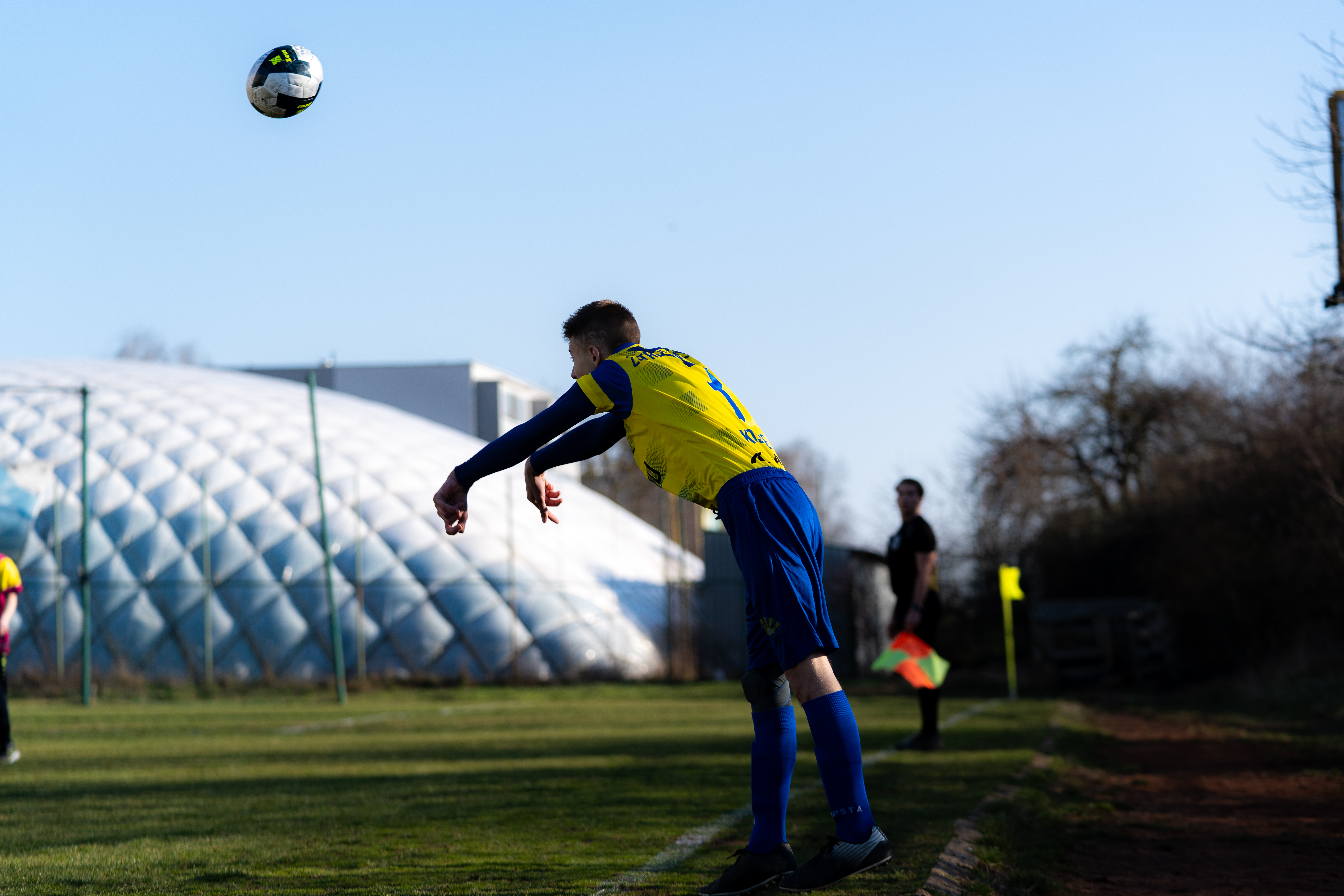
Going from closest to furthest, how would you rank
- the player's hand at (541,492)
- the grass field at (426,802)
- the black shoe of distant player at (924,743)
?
the player's hand at (541,492) < the grass field at (426,802) < the black shoe of distant player at (924,743)

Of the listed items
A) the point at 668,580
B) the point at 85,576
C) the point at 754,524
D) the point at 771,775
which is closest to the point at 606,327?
the point at 754,524

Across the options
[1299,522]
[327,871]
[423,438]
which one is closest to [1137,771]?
[327,871]

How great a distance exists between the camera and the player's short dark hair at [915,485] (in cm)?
852

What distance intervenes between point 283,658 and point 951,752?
54.6 ft

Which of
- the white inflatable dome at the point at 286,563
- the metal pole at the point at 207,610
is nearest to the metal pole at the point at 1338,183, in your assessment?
the white inflatable dome at the point at 286,563

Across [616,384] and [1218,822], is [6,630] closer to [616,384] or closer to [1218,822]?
[616,384]

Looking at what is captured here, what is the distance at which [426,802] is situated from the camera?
5965mm

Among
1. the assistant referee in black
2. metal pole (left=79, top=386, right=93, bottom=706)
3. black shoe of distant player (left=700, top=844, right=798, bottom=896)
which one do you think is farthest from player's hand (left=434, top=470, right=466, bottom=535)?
metal pole (left=79, top=386, right=93, bottom=706)

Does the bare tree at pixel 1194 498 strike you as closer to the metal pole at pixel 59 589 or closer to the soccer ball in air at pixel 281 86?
the soccer ball in air at pixel 281 86

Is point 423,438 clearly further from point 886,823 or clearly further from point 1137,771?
point 886,823

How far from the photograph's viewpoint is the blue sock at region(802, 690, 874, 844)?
3.36 meters

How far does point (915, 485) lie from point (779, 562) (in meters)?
5.37

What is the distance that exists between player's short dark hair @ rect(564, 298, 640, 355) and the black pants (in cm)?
529

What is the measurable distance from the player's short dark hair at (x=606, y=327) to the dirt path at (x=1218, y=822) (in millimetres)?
A: 2472
